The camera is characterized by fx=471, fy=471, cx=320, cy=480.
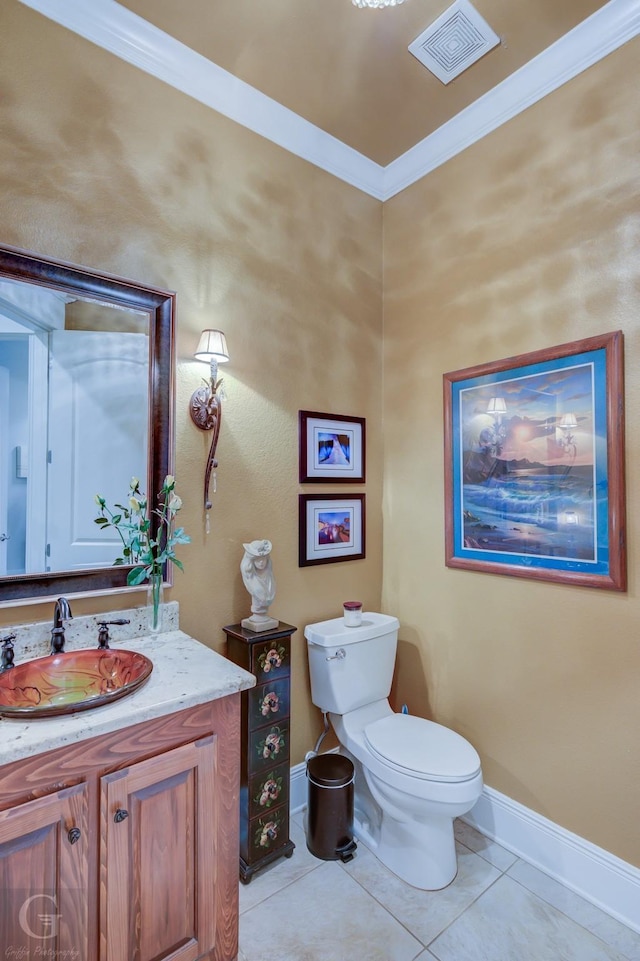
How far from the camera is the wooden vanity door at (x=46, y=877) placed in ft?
3.34

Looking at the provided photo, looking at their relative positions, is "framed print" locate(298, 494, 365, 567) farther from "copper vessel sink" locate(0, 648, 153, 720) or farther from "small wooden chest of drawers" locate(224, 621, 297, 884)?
"copper vessel sink" locate(0, 648, 153, 720)

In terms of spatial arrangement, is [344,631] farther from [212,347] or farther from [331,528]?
[212,347]

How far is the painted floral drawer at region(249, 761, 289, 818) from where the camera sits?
5.73 ft

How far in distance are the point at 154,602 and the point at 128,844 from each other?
70 cm

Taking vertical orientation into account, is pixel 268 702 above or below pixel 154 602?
below

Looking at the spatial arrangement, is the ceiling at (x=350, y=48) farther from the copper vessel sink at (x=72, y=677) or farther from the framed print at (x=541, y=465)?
the copper vessel sink at (x=72, y=677)

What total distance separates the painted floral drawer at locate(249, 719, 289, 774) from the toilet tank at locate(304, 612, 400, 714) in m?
0.28

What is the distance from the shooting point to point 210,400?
1873 mm

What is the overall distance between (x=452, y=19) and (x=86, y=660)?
254cm

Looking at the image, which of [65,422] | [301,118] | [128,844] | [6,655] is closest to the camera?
[128,844]

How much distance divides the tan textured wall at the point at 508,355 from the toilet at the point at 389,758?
28 centimetres

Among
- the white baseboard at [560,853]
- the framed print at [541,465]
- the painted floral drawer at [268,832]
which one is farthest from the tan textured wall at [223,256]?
the white baseboard at [560,853]

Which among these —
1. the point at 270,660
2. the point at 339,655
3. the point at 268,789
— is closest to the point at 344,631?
the point at 339,655

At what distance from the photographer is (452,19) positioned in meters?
1.71
